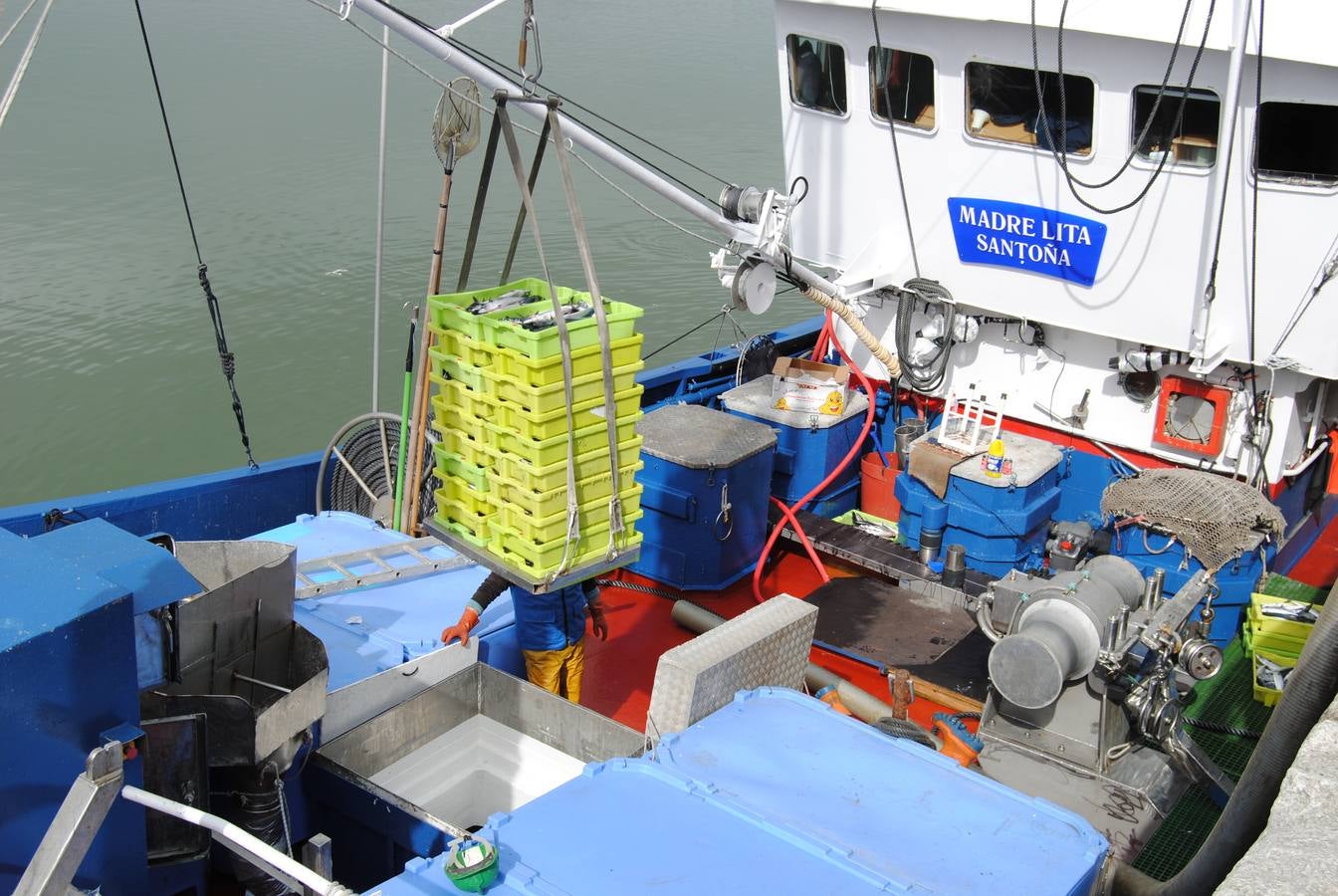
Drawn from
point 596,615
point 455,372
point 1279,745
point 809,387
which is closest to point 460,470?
point 455,372

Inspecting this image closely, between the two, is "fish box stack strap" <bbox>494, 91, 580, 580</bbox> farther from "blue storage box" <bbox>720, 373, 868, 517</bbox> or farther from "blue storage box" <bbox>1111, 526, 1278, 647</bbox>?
"blue storage box" <bbox>1111, 526, 1278, 647</bbox>

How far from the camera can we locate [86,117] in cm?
2083

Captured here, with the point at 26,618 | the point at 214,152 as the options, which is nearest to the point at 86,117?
the point at 214,152

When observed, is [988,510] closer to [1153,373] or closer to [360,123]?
[1153,373]

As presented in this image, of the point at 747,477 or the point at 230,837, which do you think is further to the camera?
the point at 747,477

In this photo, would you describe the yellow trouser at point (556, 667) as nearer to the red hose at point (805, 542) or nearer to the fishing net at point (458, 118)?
the fishing net at point (458, 118)

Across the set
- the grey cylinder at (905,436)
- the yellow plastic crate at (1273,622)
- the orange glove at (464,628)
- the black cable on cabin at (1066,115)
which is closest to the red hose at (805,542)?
the grey cylinder at (905,436)

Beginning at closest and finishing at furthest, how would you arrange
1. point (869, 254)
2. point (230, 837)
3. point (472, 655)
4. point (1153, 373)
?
point (230, 837), point (472, 655), point (1153, 373), point (869, 254)

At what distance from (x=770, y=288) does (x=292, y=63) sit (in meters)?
20.1

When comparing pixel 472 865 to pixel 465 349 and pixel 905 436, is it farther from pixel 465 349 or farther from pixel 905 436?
pixel 905 436

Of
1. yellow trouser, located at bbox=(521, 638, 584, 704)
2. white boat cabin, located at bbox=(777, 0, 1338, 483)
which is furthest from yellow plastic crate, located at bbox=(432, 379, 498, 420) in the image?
white boat cabin, located at bbox=(777, 0, 1338, 483)

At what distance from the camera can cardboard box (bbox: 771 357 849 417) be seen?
27.8ft

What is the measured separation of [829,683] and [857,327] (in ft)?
8.60

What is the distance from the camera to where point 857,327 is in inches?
306
